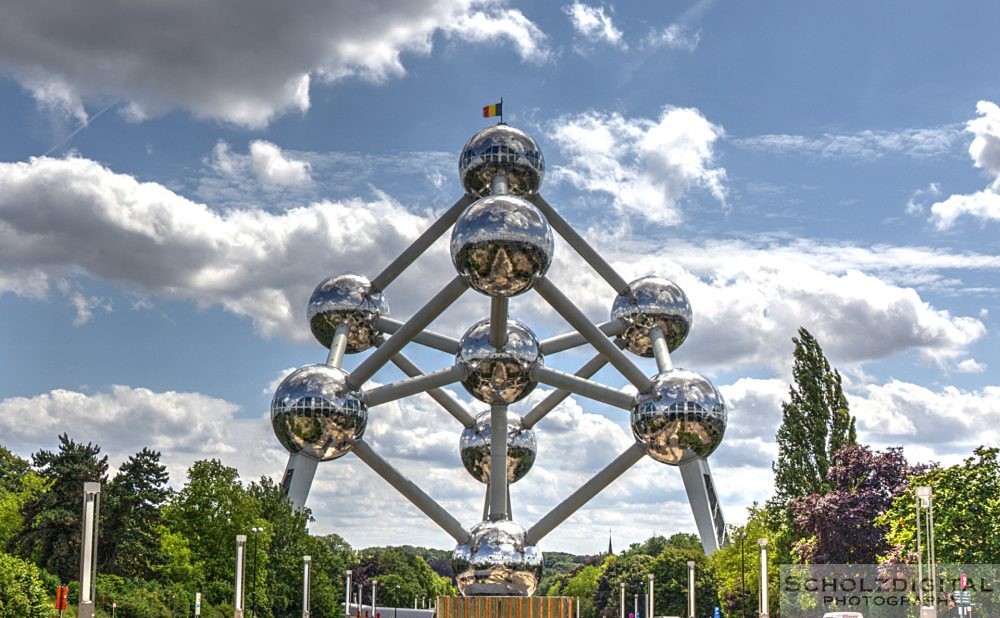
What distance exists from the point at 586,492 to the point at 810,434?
111ft

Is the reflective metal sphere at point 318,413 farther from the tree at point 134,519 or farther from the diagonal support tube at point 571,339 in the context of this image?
the tree at point 134,519

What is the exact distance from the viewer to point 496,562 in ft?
56.3

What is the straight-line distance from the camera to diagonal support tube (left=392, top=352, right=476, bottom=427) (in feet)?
71.9

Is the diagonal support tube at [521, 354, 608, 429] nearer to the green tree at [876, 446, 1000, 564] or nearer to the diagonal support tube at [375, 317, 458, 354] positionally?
the diagonal support tube at [375, 317, 458, 354]

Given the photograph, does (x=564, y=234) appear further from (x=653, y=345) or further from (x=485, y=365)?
(x=485, y=365)

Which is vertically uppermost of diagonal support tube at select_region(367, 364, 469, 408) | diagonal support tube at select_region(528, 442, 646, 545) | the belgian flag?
the belgian flag

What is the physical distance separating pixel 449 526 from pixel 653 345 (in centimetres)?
481

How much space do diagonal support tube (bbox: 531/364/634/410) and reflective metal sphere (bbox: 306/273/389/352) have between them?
4065mm

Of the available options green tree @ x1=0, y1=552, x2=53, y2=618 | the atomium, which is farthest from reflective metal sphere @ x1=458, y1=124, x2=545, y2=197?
green tree @ x1=0, y1=552, x2=53, y2=618

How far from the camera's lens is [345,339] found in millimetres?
20922

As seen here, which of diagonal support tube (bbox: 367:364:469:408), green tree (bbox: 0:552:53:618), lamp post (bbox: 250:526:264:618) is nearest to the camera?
diagonal support tube (bbox: 367:364:469:408)

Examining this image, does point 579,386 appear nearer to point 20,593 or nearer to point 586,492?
point 586,492

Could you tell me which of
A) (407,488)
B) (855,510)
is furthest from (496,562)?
(855,510)

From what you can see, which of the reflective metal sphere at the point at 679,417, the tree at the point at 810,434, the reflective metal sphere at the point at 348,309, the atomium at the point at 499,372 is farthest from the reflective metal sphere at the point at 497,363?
the tree at the point at 810,434
